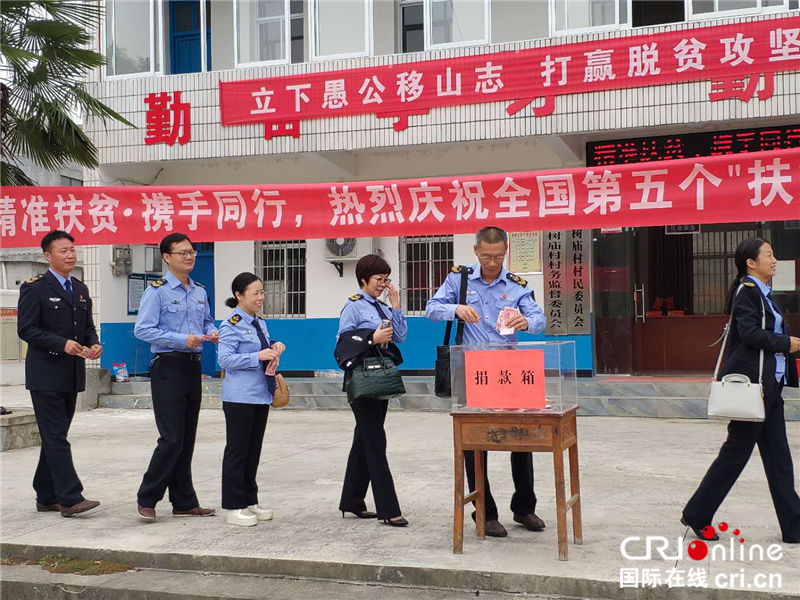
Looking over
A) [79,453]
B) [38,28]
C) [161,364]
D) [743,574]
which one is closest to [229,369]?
[161,364]

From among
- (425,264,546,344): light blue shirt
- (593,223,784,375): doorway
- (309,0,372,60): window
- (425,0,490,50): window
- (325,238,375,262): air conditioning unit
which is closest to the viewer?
(425,264,546,344): light blue shirt

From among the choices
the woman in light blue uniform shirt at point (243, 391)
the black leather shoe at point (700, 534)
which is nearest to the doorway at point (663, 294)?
the black leather shoe at point (700, 534)

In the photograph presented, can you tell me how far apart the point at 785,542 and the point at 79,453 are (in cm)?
689

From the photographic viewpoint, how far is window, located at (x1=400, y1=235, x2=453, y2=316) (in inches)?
543

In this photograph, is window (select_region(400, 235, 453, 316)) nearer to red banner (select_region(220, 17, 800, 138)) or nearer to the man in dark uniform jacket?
red banner (select_region(220, 17, 800, 138))

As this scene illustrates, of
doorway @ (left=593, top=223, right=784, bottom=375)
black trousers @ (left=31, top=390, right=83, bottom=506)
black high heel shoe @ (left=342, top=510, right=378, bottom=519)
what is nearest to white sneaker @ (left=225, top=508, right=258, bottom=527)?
black high heel shoe @ (left=342, top=510, right=378, bottom=519)

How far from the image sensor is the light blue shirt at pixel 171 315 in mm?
6004

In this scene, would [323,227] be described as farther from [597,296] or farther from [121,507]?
[121,507]

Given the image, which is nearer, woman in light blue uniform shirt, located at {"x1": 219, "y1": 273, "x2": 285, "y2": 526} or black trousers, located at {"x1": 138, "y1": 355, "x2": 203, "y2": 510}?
woman in light blue uniform shirt, located at {"x1": 219, "y1": 273, "x2": 285, "y2": 526}

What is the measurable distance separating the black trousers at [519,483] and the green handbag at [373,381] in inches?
25.3

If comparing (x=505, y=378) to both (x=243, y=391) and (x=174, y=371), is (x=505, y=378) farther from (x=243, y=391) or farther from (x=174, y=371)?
(x=174, y=371)

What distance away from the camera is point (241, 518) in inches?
232

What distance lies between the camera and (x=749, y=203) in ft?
31.6

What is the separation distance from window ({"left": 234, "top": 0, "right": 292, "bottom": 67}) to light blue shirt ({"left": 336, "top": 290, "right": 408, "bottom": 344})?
8544 mm
